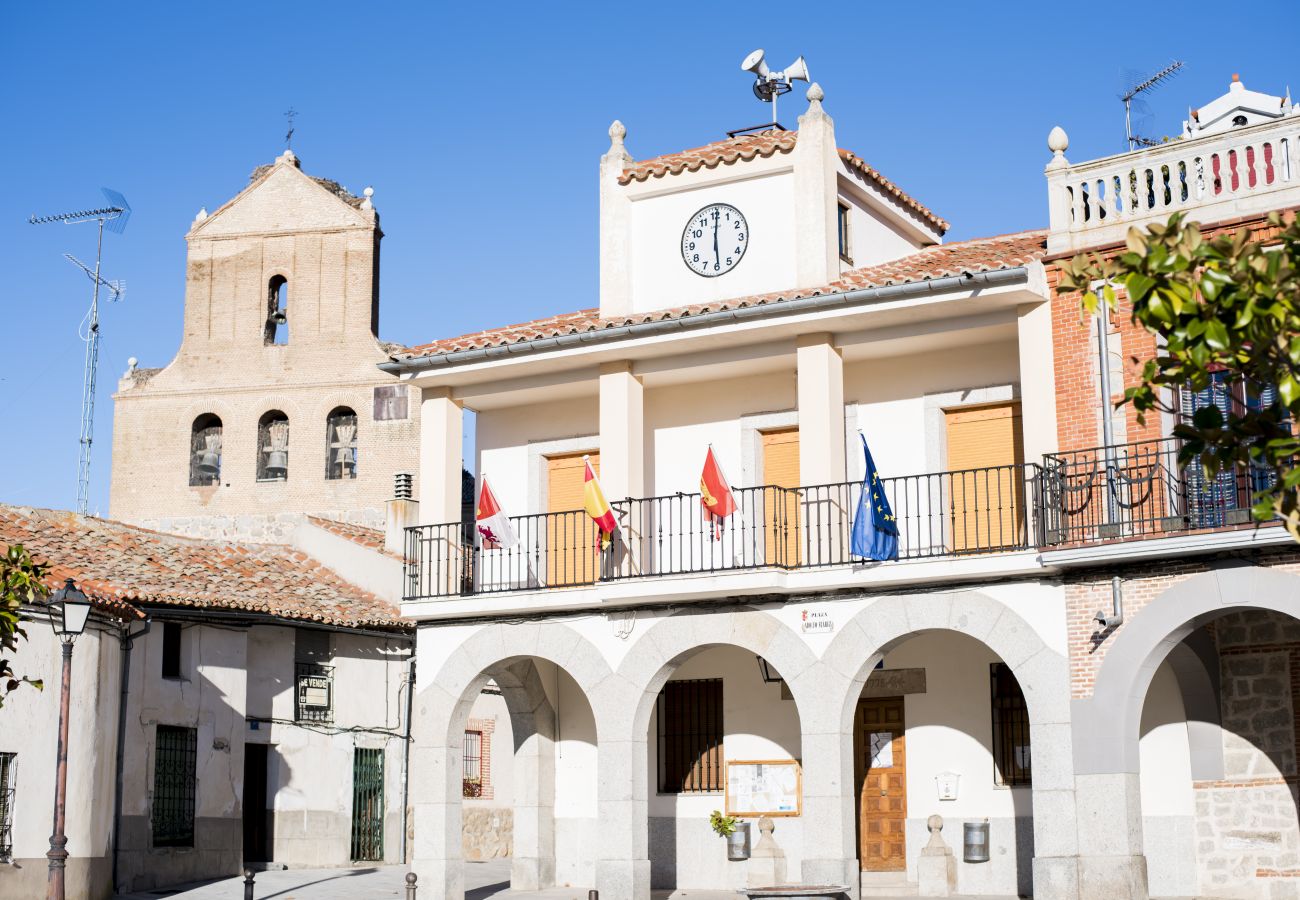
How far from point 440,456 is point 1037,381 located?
7553mm

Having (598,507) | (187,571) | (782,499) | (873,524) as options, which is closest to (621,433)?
(598,507)

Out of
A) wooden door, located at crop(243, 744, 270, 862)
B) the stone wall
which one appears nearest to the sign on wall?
the stone wall

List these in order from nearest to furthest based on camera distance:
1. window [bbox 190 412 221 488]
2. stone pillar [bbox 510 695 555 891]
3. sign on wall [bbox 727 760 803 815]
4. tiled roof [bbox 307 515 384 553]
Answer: sign on wall [bbox 727 760 803 815] → stone pillar [bbox 510 695 555 891] → tiled roof [bbox 307 515 384 553] → window [bbox 190 412 221 488]

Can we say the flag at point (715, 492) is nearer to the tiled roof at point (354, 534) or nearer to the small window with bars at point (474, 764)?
the small window with bars at point (474, 764)

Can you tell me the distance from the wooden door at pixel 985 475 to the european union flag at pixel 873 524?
30.2 inches

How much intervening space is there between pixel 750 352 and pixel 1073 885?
681 cm

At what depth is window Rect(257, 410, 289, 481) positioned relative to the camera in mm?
37594

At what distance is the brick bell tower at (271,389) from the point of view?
3681 centimetres

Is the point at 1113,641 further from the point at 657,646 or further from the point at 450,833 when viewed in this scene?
the point at 450,833

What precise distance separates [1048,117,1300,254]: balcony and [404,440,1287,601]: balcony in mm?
2417

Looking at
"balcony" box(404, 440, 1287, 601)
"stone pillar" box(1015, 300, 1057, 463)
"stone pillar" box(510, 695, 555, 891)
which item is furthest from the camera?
"stone pillar" box(510, 695, 555, 891)

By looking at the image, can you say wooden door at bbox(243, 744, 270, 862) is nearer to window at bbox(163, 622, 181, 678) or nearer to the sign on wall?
window at bbox(163, 622, 181, 678)

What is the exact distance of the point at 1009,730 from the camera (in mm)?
18672

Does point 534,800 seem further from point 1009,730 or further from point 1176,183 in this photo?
point 1176,183
